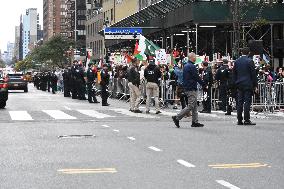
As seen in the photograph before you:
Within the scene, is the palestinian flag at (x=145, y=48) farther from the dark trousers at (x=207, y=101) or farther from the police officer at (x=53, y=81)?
the police officer at (x=53, y=81)

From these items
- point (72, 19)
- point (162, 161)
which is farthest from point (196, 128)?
point (72, 19)

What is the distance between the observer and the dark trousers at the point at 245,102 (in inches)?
638

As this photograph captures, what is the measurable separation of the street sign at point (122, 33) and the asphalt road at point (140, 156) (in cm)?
2367

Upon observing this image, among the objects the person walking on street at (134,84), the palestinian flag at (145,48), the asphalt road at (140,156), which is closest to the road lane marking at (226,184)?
the asphalt road at (140,156)

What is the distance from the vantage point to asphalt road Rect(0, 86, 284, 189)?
8.10 meters

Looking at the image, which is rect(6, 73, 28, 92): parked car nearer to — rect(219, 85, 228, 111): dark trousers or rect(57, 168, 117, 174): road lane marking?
rect(219, 85, 228, 111): dark trousers

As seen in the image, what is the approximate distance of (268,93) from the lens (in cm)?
2214

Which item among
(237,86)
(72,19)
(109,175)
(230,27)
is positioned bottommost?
(109,175)

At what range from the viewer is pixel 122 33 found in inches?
1596

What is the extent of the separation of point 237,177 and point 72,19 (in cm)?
14719

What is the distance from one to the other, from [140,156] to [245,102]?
641 cm

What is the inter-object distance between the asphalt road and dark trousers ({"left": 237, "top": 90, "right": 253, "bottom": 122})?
36 cm

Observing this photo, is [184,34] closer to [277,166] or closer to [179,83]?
[179,83]

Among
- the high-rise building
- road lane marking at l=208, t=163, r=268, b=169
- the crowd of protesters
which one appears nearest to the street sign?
the crowd of protesters
